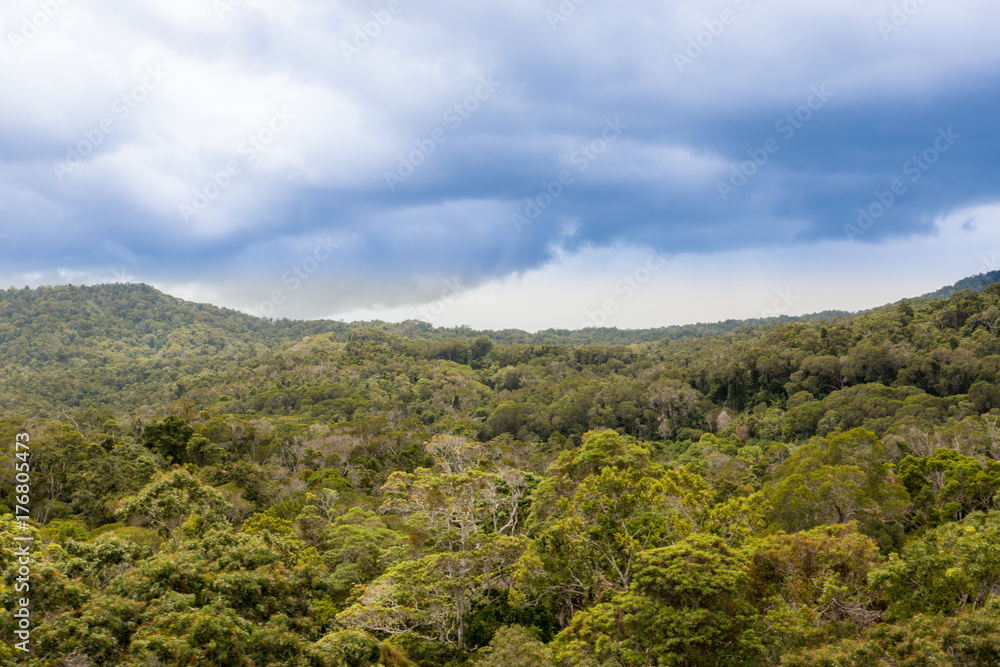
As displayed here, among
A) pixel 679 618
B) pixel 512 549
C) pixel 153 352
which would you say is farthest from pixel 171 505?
pixel 153 352

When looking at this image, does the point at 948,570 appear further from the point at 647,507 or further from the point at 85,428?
the point at 85,428

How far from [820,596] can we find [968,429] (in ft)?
90.2

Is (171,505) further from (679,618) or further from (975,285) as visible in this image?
(975,285)

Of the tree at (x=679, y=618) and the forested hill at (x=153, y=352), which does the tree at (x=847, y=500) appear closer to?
the tree at (x=679, y=618)

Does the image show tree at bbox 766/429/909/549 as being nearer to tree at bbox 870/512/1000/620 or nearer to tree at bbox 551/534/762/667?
tree at bbox 870/512/1000/620

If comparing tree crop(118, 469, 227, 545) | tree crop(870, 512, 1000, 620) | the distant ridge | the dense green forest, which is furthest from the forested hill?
tree crop(870, 512, 1000, 620)

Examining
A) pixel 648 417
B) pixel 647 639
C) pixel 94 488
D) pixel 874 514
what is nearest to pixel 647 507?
pixel 647 639

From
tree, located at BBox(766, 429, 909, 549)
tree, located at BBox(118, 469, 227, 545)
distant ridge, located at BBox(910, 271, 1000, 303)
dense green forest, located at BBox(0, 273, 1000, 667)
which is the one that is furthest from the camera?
distant ridge, located at BBox(910, 271, 1000, 303)

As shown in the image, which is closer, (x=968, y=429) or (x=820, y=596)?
(x=820, y=596)

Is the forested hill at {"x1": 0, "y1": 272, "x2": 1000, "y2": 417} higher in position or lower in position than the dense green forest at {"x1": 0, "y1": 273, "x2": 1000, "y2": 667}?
higher

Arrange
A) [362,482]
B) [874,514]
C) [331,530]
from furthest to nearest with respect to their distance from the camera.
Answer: [362,482] → [331,530] → [874,514]

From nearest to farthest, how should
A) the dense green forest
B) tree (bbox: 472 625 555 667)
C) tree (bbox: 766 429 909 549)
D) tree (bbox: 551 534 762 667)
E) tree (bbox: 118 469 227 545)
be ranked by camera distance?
the dense green forest → tree (bbox: 472 625 555 667) → tree (bbox: 551 534 762 667) → tree (bbox: 766 429 909 549) → tree (bbox: 118 469 227 545)

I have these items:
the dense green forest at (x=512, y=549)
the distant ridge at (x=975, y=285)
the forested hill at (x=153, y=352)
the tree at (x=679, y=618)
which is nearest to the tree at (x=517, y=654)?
the dense green forest at (x=512, y=549)

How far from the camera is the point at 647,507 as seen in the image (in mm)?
16703
